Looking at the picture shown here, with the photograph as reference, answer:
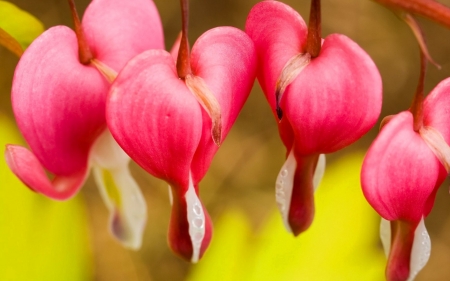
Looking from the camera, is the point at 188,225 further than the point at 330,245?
No

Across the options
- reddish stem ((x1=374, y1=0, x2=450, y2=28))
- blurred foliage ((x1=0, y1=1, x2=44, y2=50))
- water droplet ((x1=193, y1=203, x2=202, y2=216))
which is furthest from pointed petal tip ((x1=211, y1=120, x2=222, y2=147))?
blurred foliage ((x1=0, y1=1, x2=44, y2=50))

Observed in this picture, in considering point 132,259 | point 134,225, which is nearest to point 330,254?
point 134,225

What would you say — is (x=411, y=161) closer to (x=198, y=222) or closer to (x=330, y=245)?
(x=198, y=222)

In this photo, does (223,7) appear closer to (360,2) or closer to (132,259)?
(360,2)

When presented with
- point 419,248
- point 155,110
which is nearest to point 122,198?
point 155,110

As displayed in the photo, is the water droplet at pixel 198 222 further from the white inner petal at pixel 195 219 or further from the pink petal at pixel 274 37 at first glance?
the pink petal at pixel 274 37
